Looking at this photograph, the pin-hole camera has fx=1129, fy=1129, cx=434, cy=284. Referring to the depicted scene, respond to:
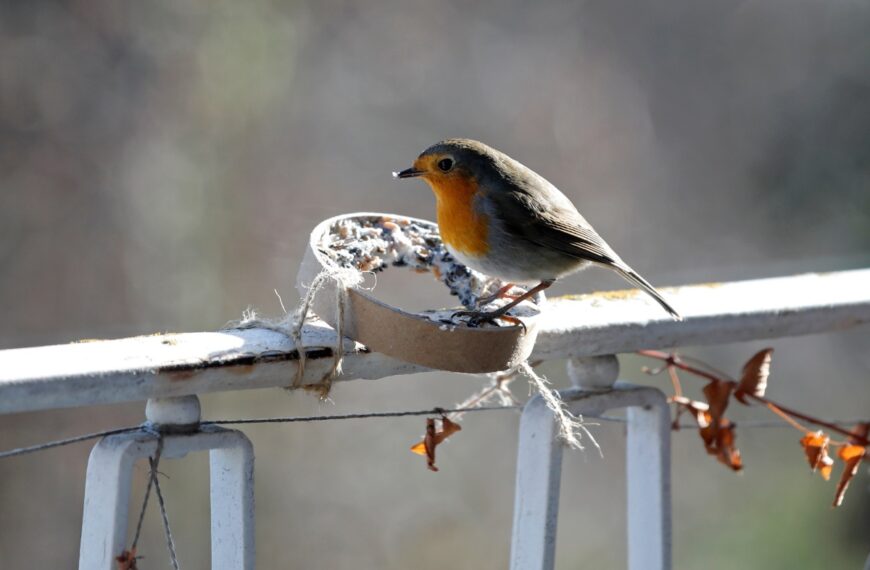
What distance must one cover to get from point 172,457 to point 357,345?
316mm

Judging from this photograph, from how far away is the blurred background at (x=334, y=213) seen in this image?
522 centimetres

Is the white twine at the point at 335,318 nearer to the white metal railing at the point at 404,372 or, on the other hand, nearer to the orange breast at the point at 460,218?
the white metal railing at the point at 404,372

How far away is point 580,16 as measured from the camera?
632 cm

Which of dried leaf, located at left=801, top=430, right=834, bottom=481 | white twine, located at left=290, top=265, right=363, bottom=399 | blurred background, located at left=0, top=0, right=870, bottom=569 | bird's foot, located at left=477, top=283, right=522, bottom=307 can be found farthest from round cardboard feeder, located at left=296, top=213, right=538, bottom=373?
blurred background, located at left=0, top=0, right=870, bottom=569

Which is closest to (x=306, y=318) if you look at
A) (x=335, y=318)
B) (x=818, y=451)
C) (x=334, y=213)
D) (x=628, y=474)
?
(x=335, y=318)

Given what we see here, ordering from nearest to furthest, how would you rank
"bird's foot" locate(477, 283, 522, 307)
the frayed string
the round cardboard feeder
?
the round cardboard feeder → the frayed string → "bird's foot" locate(477, 283, 522, 307)

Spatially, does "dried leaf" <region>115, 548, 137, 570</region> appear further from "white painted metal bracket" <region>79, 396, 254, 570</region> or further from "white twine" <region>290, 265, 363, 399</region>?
"white twine" <region>290, 265, 363, 399</region>

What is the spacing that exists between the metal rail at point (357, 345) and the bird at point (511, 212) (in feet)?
1.07

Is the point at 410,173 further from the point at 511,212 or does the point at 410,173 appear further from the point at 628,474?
the point at 628,474

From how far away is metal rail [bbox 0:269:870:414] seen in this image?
1364 millimetres

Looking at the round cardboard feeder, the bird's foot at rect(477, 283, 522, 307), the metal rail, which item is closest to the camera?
the metal rail

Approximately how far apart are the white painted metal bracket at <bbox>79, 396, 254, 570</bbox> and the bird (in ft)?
2.87

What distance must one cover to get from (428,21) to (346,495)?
254 centimetres

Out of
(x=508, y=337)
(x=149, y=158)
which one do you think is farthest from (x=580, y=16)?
(x=508, y=337)
